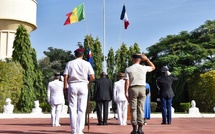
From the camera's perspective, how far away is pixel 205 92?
97.6 feet

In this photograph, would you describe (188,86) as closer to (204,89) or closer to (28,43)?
(204,89)

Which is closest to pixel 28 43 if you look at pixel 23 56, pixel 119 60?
pixel 23 56

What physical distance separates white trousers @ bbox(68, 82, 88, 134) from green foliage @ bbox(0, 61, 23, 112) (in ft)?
59.4

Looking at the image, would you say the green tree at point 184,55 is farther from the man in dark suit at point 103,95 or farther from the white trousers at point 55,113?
the white trousers at point 55,113

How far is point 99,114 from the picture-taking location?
38.1 ft

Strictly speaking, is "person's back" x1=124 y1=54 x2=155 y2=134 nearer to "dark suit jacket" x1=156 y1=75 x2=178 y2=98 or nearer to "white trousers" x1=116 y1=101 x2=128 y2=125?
"white trousers" x1=116 y1=101 x2=128 y2=125

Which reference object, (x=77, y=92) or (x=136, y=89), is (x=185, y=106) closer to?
(x=136, y=89)

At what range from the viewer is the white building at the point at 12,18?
35.4m

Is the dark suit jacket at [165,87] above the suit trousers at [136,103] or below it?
above

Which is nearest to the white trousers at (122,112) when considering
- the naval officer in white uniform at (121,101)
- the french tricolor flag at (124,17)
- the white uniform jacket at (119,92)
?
the naval officer in white uniform at (121,101)

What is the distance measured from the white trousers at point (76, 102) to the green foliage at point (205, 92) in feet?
76.9

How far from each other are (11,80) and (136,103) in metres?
19.3

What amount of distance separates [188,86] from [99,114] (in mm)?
22981

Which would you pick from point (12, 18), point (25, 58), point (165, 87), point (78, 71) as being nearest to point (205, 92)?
point (25, 58)
